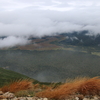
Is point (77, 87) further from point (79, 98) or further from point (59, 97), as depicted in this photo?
point (59, 97)

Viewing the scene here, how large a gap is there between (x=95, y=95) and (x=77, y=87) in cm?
120

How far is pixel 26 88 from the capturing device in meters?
9.31

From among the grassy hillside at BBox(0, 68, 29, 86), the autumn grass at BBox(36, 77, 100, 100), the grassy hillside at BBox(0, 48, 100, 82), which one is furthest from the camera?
the grassy hillside at BBox(0, 48, 100, 82)

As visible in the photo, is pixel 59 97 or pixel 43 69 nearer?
pixel 59 97

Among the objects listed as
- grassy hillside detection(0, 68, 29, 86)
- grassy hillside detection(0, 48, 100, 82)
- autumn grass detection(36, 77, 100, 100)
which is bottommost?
grassy hillside detection(0, 48, 100, 82)

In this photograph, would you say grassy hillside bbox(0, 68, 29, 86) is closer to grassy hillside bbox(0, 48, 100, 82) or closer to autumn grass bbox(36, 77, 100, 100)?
grassy hillside bbox(0, 48, 100, 82)

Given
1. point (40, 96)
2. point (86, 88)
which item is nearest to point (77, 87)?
point (86, 88)

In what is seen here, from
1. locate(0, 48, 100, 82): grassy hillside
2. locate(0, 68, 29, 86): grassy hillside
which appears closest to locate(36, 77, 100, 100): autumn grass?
locate(0, 68, 29, 86): grassy hillside

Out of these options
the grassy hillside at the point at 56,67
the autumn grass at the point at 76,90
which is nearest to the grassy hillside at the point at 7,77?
the grassy hillside at the point at 56,67

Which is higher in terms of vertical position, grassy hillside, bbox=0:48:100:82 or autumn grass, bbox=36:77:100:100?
autumn grass, bbox=36:77:100:100

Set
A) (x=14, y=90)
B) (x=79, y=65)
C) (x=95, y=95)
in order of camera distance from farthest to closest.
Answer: (x=79, y=65)
(x=14, y=90)
(x=95, y=95)

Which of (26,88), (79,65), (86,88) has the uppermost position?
(86,88)

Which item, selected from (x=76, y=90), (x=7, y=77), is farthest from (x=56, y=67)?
(x=76, y=90)

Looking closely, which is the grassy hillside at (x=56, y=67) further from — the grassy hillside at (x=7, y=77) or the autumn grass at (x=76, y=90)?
the autumn grass at (x=76, y=90)
